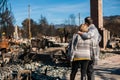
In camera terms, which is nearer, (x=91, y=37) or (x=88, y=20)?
(x=91, y=37)

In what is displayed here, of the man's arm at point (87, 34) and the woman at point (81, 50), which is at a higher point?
the man's arm at point (87, 34)

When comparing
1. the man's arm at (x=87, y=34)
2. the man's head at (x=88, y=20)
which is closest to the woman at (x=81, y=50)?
the man's arm at (x=87, y=34)

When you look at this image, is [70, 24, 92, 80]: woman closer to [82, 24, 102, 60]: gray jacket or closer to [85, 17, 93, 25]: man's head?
[82, 24, 102, 60]: gray jacket

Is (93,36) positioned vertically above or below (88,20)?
below

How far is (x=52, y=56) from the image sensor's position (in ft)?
67.3

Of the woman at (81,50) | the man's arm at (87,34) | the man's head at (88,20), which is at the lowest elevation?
the woman at (81,50)

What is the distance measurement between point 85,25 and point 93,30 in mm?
245

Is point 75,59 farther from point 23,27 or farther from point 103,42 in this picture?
point 23,27

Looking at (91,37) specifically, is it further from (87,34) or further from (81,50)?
(81,50)

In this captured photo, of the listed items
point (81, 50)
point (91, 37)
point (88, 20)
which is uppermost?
point (88, 20)

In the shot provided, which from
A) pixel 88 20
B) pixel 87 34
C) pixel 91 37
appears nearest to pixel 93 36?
pixel 91 37

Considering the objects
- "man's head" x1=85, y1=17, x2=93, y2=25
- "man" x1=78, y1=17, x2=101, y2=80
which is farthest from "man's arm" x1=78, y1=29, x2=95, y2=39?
"man's head" x1=85, y1=17, x2=93, y2=25

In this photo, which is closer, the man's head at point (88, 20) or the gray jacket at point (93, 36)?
the gray jacket at point (93, 36)

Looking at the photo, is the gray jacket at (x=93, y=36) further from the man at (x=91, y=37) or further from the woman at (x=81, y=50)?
the woman at (x=81, y=50)
